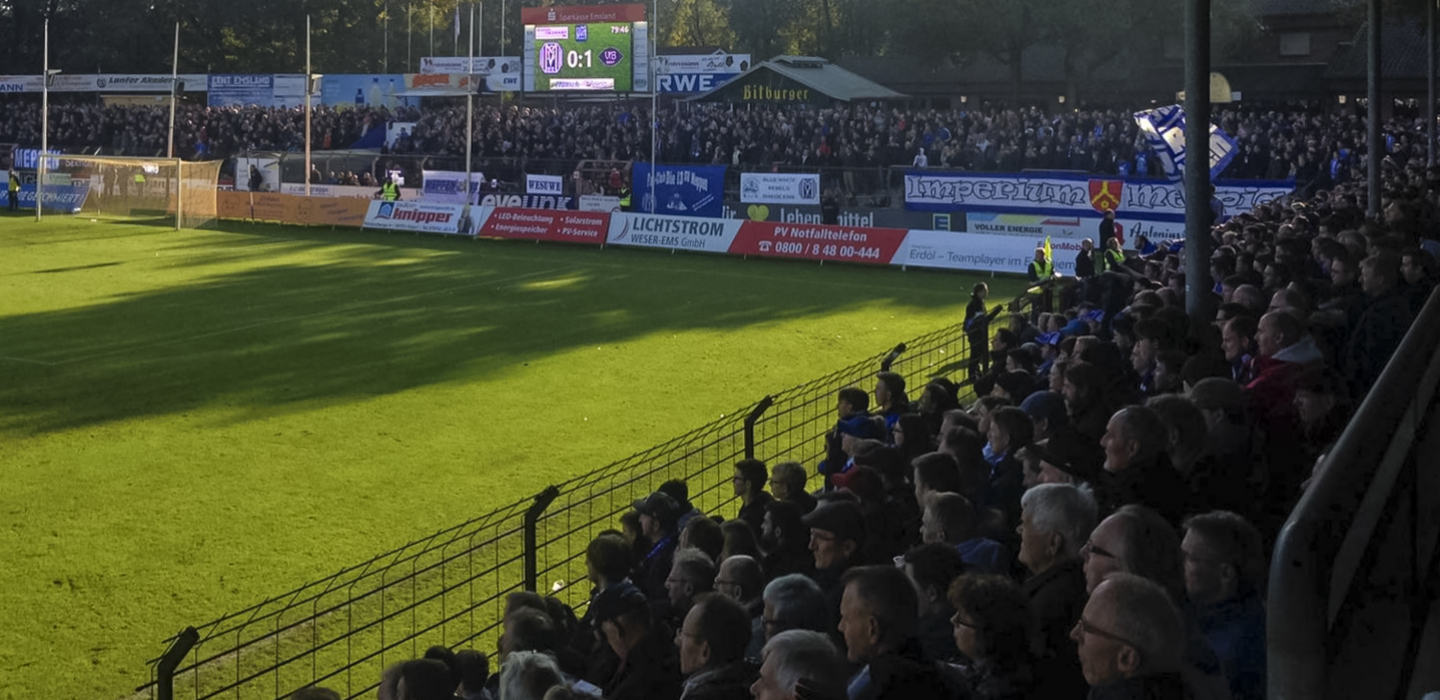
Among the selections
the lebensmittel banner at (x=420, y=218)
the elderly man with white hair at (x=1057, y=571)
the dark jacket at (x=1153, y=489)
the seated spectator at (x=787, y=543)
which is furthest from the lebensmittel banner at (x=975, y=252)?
the elderly man with white hair at (x=1057, y=571)

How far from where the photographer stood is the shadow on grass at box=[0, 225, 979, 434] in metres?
19.9

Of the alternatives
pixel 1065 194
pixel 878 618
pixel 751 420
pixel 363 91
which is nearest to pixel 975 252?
pixel 1065 194

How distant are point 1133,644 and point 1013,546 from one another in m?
3.08

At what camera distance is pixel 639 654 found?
5.79 metres

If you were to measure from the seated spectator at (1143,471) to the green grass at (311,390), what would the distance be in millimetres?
6647

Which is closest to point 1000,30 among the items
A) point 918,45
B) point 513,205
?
point 918,45

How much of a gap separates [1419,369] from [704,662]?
8.11 ft

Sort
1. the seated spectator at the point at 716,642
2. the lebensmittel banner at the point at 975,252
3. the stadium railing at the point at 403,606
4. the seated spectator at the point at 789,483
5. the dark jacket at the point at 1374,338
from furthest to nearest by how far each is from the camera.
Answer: the lebensmittel banner at the point at 975,252 < the stadium railing at the point at 403,606 < the dark jacket at the point at 1374,338 < the seated spectator at the point at 789,483 < the seated spectator at the point at 716,642

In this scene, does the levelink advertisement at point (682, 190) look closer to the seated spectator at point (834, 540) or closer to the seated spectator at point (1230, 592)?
the seated spectator at point (834, 540)

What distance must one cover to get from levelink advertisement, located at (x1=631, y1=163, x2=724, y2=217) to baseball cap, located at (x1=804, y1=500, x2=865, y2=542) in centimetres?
3347

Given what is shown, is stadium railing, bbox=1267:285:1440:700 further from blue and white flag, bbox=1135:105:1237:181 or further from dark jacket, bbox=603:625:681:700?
blue and white flag, bbox=1135:105:1237:181

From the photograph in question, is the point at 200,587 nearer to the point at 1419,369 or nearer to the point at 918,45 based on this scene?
the point at 1419,369

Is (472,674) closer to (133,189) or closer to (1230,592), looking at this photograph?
(1230,592)

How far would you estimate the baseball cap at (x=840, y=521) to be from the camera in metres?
6.21
